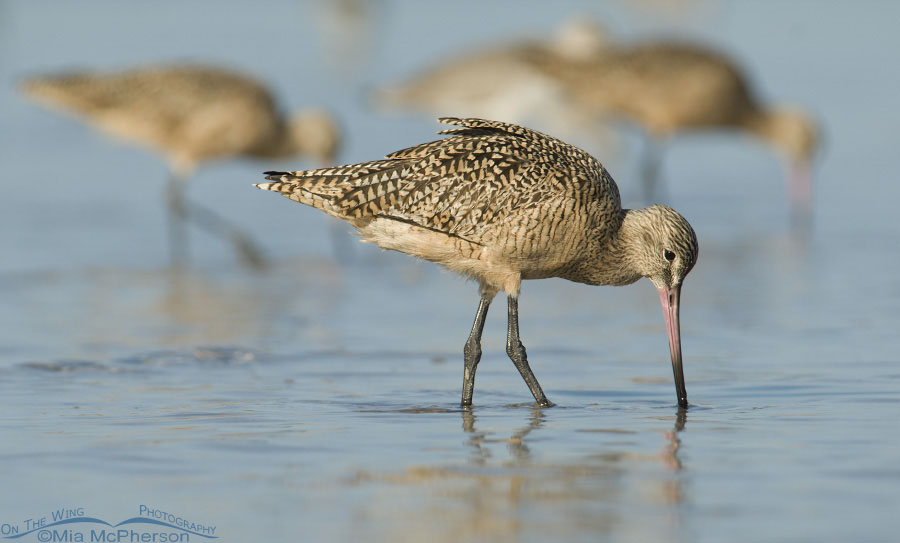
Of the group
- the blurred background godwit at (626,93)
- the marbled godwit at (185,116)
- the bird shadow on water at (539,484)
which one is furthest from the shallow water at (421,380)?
the marbled godwit at (185,116)

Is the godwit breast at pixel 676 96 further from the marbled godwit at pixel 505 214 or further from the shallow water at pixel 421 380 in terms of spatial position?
the marbled godwit at pixel 505 214

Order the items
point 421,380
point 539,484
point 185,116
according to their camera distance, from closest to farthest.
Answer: point 539,484
point 421,380
point 185,116

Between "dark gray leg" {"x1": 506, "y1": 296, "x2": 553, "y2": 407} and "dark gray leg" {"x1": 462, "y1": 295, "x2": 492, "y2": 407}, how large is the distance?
0.14m

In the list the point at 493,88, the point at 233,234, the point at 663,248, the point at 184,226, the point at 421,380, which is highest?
the point at 493,88

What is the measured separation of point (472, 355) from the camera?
658 centimetres

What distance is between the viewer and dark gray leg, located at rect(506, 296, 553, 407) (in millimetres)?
6309

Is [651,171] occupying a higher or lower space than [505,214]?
higher

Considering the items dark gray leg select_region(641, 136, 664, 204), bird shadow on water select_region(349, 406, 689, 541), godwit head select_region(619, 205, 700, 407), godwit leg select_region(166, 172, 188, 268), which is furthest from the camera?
dark gray leg select_region(641, 136, 664, 204)

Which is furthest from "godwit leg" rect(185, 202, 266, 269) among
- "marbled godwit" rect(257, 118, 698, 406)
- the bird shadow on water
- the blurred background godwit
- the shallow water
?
the bird shadow on water

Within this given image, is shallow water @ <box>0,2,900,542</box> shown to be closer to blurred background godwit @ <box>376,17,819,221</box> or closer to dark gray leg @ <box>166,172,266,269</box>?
dark gray leg @ <box>166,172,266,269</box>

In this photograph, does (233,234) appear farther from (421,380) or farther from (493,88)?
(421,380)

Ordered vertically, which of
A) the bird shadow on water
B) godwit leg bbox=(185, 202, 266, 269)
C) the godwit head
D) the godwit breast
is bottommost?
the bird shadow on water

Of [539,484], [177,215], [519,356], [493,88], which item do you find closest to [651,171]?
[493,88]

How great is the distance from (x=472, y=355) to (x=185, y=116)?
7585mm
